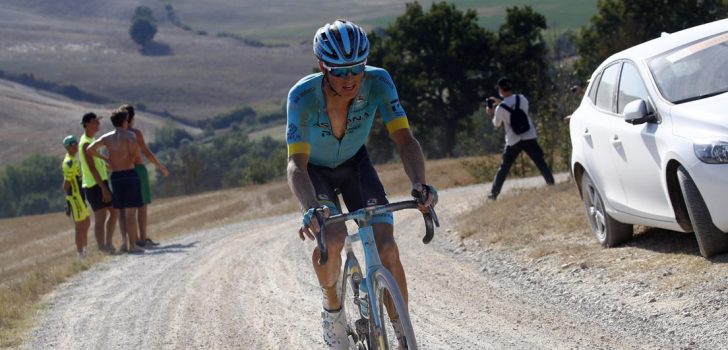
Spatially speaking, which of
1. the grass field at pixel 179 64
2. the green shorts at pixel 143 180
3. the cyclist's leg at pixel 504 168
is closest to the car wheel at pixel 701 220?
the cyclist's leg at pixel 504 168

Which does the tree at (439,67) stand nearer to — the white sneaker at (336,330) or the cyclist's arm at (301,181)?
the white sneaker at (336,330)

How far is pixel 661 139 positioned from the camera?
28.1 ft

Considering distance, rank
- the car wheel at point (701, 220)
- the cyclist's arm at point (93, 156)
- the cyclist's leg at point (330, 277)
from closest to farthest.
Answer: the cyclist's leg at point (330, 277)
the car wheel at point (701, 220)
the cyclist's arm at point (93, 156)

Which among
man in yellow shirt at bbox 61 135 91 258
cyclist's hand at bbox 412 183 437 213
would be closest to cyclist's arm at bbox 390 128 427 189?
cyclist's hand at bbox 412 183 437 213

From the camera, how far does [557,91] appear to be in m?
23.2

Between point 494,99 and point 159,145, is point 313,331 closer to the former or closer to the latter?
point 494,99

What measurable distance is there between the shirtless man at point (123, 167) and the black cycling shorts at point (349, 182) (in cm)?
1003

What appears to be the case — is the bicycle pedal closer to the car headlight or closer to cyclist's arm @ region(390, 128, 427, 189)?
cyclist's arm @ region(390, 128, 427, 189)

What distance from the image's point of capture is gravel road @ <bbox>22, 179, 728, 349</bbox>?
7.78 m

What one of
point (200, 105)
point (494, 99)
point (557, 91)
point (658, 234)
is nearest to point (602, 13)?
point (557, 91)

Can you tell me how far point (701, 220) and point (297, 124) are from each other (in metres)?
3.35

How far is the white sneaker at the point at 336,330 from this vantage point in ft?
22.1

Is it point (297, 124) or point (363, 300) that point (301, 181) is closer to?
point (297, 124)

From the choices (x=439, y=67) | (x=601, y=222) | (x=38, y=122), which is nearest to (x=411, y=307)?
(x=601, y=222)
